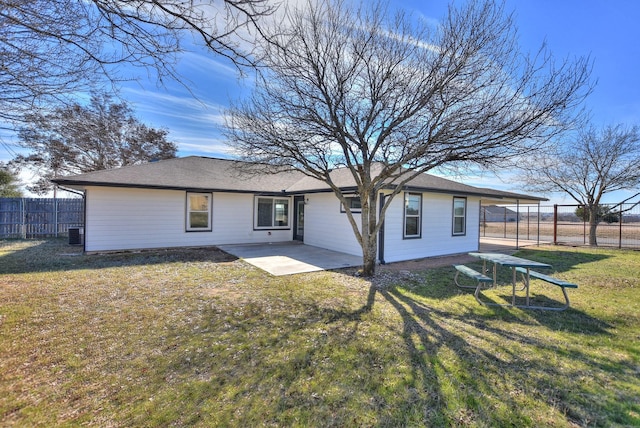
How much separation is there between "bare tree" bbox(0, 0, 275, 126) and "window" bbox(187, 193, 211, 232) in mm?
7941

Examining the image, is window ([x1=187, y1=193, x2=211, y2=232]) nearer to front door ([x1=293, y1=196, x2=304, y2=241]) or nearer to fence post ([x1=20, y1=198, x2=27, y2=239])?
front door ([x1=293, y1=196, x2=304, y2=241])

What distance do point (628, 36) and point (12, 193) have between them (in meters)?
32.9

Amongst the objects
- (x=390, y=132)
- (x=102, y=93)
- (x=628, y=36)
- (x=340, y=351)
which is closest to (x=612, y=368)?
(x=340, y=351)

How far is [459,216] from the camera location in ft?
37.8

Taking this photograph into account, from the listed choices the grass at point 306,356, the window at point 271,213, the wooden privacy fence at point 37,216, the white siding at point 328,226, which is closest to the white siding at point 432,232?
the white siding at point 328,226

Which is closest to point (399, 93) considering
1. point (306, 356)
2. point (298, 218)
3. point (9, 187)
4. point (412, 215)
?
point (412, 215)

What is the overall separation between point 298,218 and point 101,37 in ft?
35.5

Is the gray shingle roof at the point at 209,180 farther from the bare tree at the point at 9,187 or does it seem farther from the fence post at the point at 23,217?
the bare tree at the point at 9,187

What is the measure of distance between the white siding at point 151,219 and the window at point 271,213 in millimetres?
503

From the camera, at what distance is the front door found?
13368 millimetres

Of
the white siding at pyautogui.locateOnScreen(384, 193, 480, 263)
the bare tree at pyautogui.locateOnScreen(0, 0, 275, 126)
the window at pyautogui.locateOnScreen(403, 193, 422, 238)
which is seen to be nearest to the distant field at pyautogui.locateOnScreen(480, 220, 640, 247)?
the white siding at pyautogui.locateOnScreen(384, 193, 480, 263)

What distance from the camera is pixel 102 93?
3.77 meters

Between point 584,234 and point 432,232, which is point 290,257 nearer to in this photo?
point 432,232

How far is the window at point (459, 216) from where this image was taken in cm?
1130
